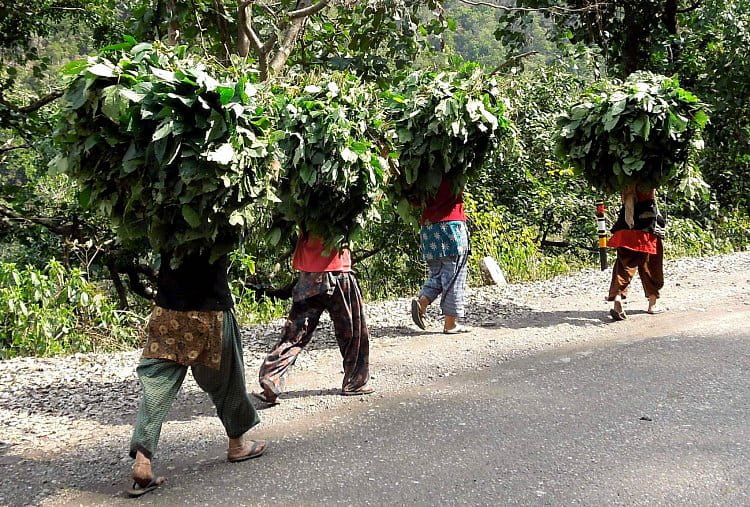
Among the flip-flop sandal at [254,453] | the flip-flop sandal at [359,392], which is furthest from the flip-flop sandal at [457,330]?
the flip-flop sandal at [254,453]

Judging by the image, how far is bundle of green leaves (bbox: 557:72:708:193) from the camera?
22.1 feet

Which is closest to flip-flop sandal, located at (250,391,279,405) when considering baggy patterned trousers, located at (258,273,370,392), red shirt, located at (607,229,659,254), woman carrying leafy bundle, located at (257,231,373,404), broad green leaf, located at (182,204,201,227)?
woman carrying leafy bundle, located at (257,231,373,404)

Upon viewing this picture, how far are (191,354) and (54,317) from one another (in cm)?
409

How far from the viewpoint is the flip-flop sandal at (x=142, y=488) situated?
12.2 ft

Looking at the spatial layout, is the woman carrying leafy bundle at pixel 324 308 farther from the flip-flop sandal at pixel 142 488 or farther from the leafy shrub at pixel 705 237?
the leafy shrub at pixel 705 237

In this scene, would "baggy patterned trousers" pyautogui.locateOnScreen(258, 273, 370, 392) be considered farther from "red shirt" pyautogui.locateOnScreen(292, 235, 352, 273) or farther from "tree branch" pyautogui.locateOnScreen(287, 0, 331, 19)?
"tree branch" pyautogui.locateOnScreen(287, 0, 331, 19)

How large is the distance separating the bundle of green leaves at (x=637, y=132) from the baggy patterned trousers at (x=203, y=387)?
4.46 metres

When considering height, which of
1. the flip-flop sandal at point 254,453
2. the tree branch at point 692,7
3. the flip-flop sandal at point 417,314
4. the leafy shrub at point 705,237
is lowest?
the flip-flop sandal at point 254,453

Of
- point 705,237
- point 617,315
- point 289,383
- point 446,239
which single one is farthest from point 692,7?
point 289,383

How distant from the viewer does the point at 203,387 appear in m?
4.10

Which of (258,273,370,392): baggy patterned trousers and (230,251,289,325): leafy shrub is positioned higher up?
(258,273,370,392): baggy patterned trousers

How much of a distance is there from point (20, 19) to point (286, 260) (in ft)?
19.3

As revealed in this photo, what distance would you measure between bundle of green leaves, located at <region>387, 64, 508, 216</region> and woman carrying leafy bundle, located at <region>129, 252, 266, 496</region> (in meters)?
2.68

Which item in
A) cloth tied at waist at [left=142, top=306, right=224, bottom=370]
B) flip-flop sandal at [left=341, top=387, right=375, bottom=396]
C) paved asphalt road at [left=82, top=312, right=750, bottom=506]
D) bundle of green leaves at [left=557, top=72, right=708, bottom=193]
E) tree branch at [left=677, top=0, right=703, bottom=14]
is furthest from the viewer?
tree branch at [left=677, top=0, right=703, bottom=14]
